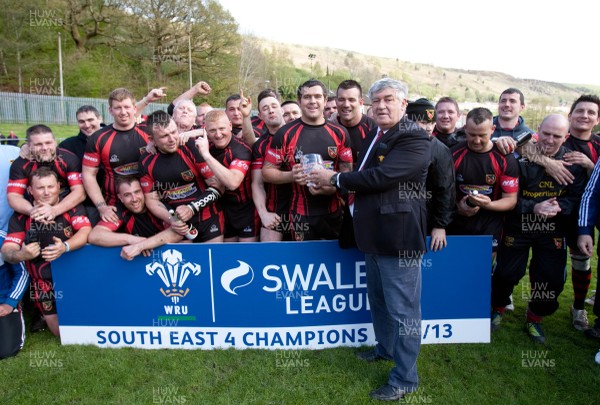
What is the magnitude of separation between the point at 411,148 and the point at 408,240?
0.76m

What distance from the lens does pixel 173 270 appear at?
4469 millimetres

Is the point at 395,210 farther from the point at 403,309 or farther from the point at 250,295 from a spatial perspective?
the point at 250,295

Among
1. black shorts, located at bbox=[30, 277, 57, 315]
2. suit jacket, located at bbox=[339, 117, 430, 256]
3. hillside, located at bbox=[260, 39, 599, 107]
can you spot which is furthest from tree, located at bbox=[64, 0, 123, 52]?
hillside, located at bbox=[260, 39, 599, 107]

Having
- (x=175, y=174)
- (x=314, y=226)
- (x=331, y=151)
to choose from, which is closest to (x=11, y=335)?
(x=175, y=174)

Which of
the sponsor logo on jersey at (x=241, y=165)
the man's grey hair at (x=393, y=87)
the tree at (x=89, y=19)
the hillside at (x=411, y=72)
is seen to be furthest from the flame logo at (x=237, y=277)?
the hillside at (x=411, y=72)

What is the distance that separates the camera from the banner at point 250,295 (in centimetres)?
440

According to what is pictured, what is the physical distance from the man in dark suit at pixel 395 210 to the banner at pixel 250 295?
81 centimetres

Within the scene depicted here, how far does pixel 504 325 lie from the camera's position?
5.04 metres

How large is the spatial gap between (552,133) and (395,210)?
2.25 meters

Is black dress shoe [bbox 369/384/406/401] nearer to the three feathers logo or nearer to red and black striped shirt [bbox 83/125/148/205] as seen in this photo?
the three feathers logo

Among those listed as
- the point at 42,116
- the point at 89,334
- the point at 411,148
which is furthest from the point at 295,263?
the point at 42,116

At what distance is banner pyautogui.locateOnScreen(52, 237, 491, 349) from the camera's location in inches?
173

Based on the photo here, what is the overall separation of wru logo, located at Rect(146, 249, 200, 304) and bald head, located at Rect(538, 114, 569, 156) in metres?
3.96

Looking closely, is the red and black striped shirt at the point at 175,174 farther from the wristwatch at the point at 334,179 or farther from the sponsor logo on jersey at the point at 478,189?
the sponsor logo on jersey at the point at 478,189
